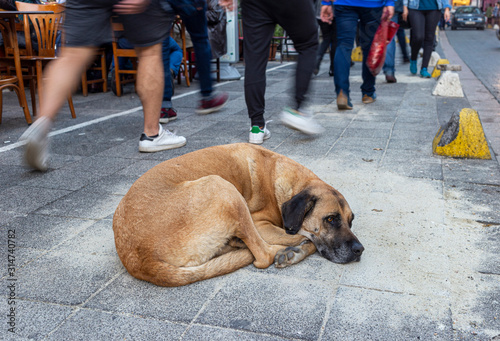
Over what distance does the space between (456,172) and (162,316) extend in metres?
2.95

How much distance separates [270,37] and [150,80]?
1.30m

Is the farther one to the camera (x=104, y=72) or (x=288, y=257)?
(x=104, y=72)

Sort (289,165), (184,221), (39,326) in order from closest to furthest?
(39,326)
(184,221)
(289,165)

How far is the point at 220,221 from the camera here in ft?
8.06

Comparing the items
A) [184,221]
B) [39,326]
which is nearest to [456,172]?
[184,221]

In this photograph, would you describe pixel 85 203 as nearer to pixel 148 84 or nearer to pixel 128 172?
pixel 128 172

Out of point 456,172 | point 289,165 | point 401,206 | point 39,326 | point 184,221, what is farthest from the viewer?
point 456,172

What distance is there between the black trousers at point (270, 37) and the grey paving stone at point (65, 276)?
2707mm

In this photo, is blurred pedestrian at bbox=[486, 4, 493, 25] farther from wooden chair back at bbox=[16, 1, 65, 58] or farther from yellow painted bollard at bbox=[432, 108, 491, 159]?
wooden chair back at bbox=[16, 1, 65, 58]

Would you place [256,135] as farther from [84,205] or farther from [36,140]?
[36,140]

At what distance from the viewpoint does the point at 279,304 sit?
7.33 ft

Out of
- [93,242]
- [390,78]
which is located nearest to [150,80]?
[93,242]

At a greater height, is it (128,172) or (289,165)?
(289,165)

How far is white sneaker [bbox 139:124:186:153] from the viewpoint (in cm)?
473
